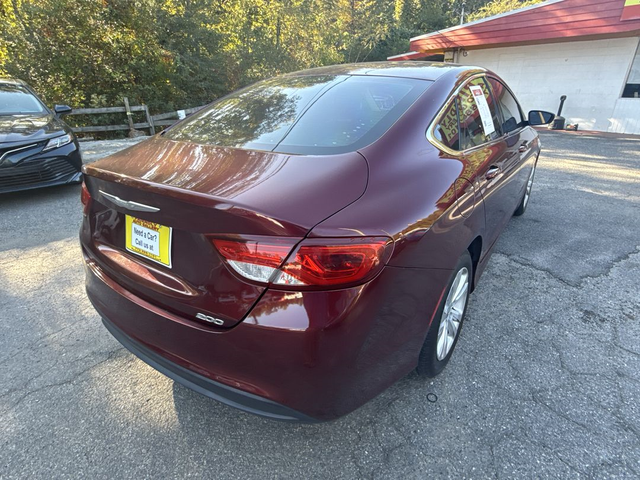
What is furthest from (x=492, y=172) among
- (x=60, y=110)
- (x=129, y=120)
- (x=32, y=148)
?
(x=129, y=120)

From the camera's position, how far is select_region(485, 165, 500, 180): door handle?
227 centimetres

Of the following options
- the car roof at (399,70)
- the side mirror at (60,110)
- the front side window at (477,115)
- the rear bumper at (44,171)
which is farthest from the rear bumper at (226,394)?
the side mirror at (60,110)

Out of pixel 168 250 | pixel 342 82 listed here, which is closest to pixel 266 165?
pixel 168 250

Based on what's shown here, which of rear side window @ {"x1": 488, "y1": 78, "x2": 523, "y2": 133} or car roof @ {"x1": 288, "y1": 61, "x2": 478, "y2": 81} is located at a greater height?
car roof @ {"x1": 288, "y1": 61, "x2": 478, "y2": 81}

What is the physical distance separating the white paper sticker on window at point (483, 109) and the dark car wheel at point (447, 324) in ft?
3.33

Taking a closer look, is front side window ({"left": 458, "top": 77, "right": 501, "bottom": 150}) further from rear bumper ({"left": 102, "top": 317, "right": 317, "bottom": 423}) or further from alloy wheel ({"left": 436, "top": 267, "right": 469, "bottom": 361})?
rear bumper ({"left": 102, "top": 317, "right": 317, "bottom": 423})

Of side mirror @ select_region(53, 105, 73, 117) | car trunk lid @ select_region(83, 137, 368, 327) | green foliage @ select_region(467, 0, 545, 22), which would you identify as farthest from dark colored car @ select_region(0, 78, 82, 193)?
green foliage @ select_region(467, 0, 545, 22)

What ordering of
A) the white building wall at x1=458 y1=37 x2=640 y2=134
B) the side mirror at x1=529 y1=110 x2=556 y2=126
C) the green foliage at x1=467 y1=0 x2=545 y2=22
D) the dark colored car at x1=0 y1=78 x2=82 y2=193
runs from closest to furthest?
the side mirror at x1=529 y1=110 x2=556 y2=126
the dark colored car at x1=0 y1=78 x2=82 y2=193
the white building wall at x1=458 y1=37 x2=640 y2=134
the green foliage at x1=467 y1=0 x2=545 y2=22

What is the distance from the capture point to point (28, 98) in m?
5.64

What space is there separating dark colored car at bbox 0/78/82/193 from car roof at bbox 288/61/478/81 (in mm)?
3839

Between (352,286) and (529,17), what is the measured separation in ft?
43.2

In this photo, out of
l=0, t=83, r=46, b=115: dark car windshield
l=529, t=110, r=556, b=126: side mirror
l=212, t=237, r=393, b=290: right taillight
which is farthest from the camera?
l=0, t=83, r=46, b=115: dark car windshield

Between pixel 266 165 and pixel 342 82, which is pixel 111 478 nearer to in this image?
pixel 266 165

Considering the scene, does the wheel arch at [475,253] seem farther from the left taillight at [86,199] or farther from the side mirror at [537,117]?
the left taillight at [86,199]
